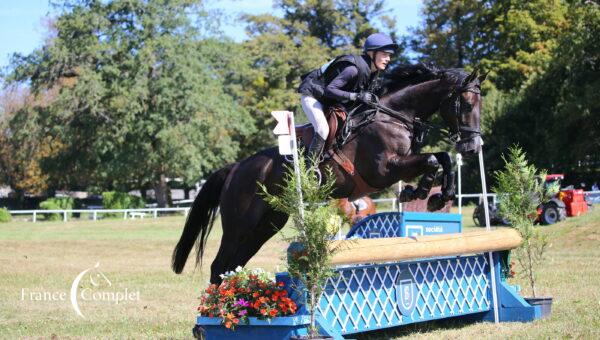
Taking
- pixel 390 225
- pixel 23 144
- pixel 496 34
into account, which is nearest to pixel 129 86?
pixel 23 144

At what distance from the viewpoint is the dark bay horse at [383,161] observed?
6.88 meters

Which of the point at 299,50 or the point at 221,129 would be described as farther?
the point at 299,50

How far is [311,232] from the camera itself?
16.9ft

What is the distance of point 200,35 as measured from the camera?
124 feet

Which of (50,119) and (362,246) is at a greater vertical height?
(50,119)

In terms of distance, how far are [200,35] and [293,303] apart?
33.7m

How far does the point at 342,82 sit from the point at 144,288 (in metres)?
5.27

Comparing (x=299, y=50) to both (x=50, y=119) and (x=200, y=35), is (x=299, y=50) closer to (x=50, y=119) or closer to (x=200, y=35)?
(x=200, y=35)

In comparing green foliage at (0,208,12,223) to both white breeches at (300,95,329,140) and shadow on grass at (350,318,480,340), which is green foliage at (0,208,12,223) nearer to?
white breeches at (300,95,329,140)

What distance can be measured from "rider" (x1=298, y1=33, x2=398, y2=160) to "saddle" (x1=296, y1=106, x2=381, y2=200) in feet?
0.31

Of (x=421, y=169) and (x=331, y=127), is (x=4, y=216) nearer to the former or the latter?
(x=331, y=127)

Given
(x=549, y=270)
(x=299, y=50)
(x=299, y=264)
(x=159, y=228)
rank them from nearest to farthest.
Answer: (x=299, y=264) < (x=549, y=270) < (x=159, y=228) < (x=299, y=50)

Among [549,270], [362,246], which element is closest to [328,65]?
[362,246]

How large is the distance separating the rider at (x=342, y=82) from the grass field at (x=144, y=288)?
1425 mm
